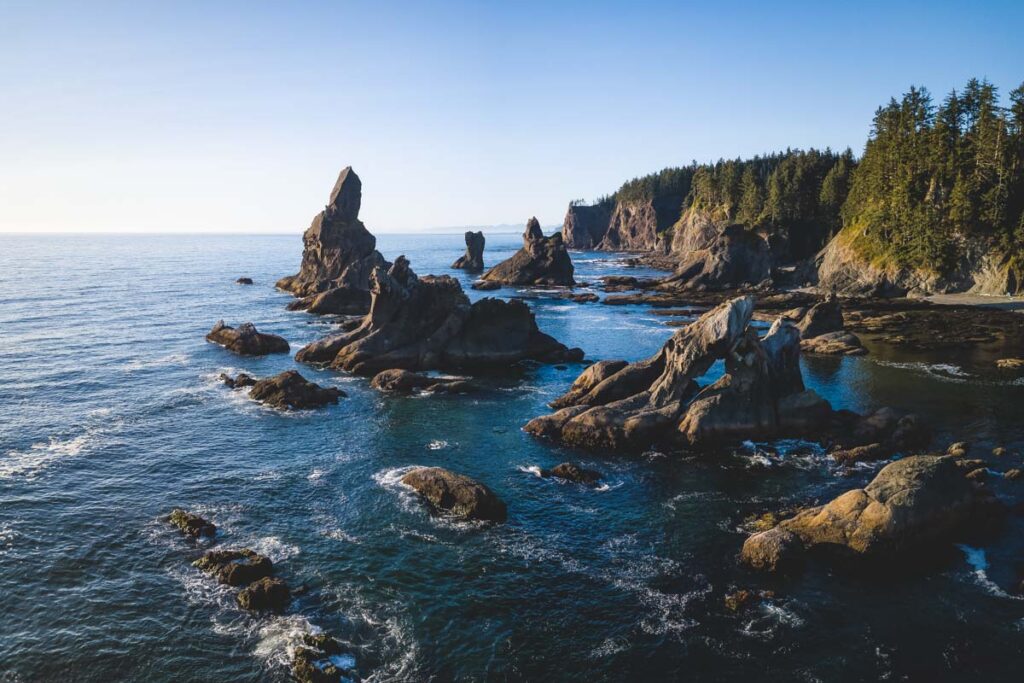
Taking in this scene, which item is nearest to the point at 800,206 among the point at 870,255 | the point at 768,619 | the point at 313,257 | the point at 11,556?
the point at 870,255

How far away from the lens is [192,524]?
120ft

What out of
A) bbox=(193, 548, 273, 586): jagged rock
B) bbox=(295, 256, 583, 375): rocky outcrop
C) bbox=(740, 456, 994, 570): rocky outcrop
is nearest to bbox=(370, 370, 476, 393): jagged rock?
→ bbox=(295, 256, 583, 375): rocky outcrop

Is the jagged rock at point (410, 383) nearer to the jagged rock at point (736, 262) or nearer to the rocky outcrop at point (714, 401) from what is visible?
the rocky outcrop at point (714, 401)

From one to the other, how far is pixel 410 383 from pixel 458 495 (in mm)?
28255

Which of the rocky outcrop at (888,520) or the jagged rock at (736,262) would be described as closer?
the rocky outcrop at (888,520)

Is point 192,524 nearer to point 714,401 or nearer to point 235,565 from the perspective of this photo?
point 235,565

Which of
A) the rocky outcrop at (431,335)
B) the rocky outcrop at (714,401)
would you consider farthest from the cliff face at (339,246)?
the rocky outcrop at (714,401)

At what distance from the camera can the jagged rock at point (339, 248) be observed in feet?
428

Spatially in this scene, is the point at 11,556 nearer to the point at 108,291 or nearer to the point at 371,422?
the point at 371,422

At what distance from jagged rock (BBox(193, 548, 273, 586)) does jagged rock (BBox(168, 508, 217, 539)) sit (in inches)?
93.8

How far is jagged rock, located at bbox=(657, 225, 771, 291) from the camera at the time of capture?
5295 inches

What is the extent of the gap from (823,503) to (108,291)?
148m

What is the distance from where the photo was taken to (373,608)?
29.4 m

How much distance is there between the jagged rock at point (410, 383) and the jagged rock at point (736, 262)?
8372cm
